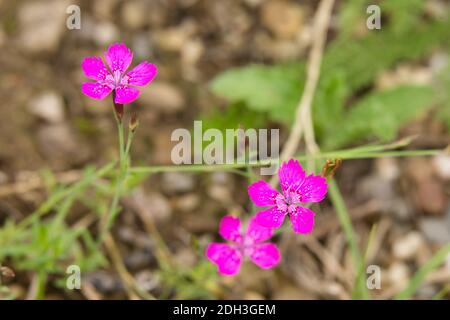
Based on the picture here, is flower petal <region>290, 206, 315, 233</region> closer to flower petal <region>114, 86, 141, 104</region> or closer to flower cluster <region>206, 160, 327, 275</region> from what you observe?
flower cluster <region>206, 160, 327, 275</region>

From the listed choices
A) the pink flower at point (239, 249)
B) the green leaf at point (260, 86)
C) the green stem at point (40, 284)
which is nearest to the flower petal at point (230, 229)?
the pink flower at point (239, 249)

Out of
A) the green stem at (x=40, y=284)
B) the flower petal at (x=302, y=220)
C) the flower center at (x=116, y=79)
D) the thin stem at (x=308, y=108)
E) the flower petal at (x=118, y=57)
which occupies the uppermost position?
the thin stem at (x=308, y=108)

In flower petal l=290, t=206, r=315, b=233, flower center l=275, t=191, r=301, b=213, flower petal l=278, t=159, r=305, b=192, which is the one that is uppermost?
flower petal l=278, t=159, r=305, b=192

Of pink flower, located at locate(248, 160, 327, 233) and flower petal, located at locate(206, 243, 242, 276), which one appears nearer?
pink flower, located at locate(248, 160, 327, 233)

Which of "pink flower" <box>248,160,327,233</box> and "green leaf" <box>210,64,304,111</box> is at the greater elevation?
"green leaf" <box>210,64,304,111</box>

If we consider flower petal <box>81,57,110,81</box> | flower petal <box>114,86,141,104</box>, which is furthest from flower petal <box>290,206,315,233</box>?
flower petal <box>81,57,110,81</box>

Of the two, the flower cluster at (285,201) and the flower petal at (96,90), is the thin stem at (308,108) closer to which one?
the flower cluster at (285,201)
